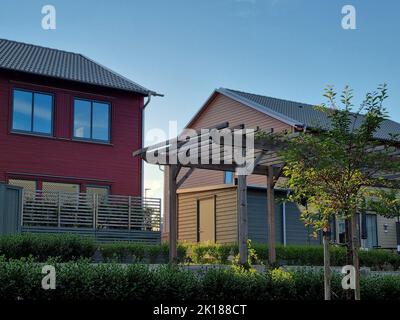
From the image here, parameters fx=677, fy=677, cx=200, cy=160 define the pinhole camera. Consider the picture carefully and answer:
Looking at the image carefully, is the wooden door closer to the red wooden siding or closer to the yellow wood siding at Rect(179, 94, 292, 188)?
the red wooden siding

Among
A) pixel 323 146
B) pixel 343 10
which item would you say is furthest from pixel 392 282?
pixel 343 10

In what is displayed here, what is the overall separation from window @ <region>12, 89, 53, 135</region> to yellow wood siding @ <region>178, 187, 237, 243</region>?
5.31 meters

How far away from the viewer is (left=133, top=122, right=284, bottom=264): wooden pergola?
1352 cm

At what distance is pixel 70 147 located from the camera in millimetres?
22000

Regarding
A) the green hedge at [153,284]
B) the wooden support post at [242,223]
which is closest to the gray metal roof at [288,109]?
the wooden support post at [242,223]

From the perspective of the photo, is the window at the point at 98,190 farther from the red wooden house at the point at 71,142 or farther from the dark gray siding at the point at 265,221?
the dark gray siding at the point at 265,221

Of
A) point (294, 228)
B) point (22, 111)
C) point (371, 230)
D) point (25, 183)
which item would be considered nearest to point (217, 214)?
point (294, 228)

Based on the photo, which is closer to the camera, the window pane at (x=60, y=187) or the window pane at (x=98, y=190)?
the window pane at (x=60, y=187)

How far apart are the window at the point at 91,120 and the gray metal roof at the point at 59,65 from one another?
0.84 meters

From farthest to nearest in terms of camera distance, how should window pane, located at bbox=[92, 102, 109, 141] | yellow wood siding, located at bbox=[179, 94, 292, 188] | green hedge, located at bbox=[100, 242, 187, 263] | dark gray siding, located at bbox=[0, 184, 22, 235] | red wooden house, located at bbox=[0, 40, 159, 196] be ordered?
yellow wood siding, located at bbox=[179, 94, 292, 188]
window pane, located at bbox=[92, 102, 109, 141]
red wooden house, located at bbox=[0, 40, 159, 196]
dark gray siding, located at bbox=[0, 184, 22, 235]
green hedge, located at bbox=[100, 242, 187, 263]

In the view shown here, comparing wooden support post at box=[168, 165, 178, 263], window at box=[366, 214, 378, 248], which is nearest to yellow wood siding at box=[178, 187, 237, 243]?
wooden support post at box=[168, 165, 178, 263]

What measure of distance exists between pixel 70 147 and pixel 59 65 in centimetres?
317

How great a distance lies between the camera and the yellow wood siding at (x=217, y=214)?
2166 cm

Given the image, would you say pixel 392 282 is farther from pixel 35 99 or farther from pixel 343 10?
pixel 35 99
